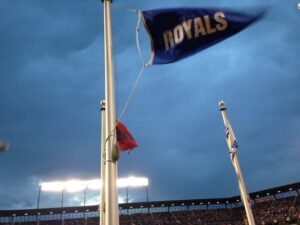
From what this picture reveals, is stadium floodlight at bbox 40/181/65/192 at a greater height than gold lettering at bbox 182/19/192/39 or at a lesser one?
greater

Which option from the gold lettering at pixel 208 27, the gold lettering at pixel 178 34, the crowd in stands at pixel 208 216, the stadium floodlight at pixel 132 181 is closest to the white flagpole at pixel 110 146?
the gold lettering at pixel 178 34

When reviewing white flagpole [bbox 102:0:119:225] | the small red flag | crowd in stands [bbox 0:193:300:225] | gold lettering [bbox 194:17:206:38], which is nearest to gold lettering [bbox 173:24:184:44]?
gold lettering [bbox 194:17:206:38]

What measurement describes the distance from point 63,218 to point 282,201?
39.7 metres

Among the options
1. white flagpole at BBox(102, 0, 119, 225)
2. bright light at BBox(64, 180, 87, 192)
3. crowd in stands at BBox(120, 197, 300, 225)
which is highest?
bright light at BBox(64, 180, 87, 192)

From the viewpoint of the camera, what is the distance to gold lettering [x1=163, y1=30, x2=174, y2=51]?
6.59 m

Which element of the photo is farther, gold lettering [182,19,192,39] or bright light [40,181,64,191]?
Answer: bright light [40,181,64,191]

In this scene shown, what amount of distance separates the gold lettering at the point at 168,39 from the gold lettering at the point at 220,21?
99 cm

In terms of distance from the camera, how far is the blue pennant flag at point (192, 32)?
6484 mm

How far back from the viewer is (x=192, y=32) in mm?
6539

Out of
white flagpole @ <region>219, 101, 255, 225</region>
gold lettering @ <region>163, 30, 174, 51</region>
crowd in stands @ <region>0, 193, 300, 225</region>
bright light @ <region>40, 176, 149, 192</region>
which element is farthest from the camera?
crowd in stands @ <region>0, 193, 300, 225</region>

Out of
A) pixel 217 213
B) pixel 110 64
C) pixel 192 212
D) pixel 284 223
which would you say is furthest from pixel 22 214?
pixel 110 64

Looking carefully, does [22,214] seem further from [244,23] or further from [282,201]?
[244,23]

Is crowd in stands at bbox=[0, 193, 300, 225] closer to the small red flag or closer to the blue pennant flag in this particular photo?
the small red flag

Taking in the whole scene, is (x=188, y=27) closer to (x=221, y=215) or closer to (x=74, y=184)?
(x=74, y=184)
